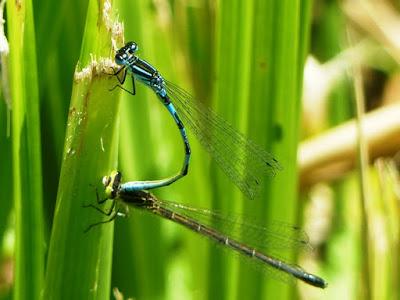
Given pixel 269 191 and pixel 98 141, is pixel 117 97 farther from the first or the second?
pixel 269 191

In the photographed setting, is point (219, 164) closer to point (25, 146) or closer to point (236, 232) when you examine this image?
point (236, 232)

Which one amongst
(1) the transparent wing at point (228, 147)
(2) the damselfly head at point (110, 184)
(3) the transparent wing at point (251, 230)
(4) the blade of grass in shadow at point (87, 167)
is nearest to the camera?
(4) the blade of grass in shadow at point (87, 167)

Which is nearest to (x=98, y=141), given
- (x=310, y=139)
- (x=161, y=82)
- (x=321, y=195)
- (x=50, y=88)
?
(x=161, y=82)

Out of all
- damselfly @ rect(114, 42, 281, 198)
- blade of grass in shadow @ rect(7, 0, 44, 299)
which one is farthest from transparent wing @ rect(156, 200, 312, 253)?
blade of grass in shadow @ rect(7, 0, 44, 299)

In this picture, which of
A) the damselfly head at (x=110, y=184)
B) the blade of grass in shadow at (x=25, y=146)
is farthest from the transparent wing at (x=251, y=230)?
the blade of grass in shadow at (x=25, y=146)

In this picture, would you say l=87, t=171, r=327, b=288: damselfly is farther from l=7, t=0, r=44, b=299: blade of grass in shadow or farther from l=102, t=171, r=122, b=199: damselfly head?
l=7, t=0, r=44, b=299: blade of grass in shadow

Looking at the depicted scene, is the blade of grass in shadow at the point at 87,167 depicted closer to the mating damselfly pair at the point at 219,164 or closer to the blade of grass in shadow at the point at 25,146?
the blade of grass in shadow at the point at 25,146

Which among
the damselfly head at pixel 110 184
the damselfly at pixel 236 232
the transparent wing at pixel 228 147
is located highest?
the transparent wing at pixel 228 147
